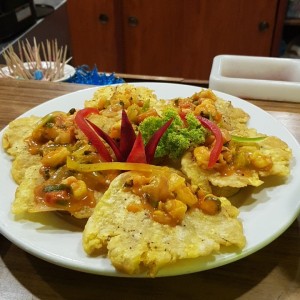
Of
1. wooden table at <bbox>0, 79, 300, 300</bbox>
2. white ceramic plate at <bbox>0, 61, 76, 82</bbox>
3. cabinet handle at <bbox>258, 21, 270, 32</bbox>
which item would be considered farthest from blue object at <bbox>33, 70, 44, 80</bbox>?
cabinet handle at <bbox>258, 21, 270, 32</bbox>

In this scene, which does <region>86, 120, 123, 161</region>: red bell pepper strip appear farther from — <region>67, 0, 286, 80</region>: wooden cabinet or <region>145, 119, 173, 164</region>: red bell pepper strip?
<region>67, 0, 286, 80</region>: wooden cabinet

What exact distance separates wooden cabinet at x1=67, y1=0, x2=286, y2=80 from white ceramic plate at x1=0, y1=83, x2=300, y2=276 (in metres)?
2.87

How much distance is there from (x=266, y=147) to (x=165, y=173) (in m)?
0.49

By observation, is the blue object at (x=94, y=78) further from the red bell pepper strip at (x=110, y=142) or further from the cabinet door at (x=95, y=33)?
the cabinet door at (x=95, y=33)

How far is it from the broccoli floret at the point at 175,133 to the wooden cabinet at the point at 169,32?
288 centimetres

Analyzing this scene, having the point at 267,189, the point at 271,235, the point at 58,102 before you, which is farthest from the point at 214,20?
the point at 271,235

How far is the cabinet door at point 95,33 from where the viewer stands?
4258 millimetres

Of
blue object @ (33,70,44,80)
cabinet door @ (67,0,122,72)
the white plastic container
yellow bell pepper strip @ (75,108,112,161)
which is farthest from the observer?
cabinet door @ (67,0,122,72)

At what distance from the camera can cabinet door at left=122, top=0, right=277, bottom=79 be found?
4.06 metres

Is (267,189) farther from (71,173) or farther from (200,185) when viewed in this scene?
(71,173)

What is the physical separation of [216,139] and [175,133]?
0.16 meters

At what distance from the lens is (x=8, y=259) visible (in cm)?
130

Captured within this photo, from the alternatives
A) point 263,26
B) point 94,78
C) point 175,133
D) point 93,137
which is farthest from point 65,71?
point 263,26

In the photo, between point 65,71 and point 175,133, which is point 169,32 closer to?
point 65,71
